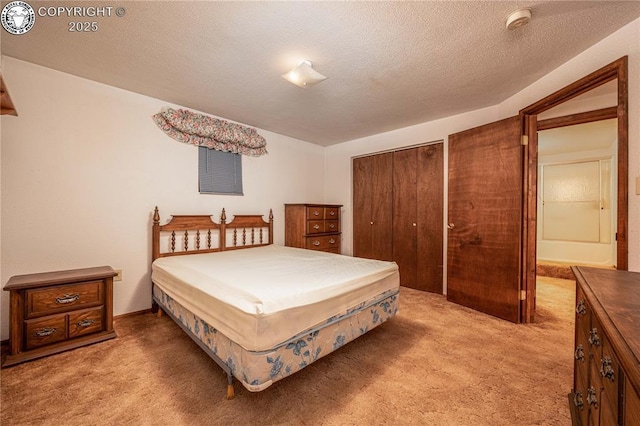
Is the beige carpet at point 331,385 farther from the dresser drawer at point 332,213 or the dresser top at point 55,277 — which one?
the dresser drawer at point 332,213

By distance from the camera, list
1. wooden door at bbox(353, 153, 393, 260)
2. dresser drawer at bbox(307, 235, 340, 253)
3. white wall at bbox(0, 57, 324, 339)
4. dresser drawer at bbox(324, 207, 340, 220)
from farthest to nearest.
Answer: dresser drawer at bbox(324, 207, 340, 220) < wooden door at bbox(353, 153, 393, 260) < dresser drawer at bbox(307, 235, 340, 253) < white wall at bbox(0, 57, 324, 339)

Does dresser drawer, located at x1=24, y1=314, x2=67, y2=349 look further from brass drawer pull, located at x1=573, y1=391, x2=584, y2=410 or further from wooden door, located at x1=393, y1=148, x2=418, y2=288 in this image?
wooden door, located at x1=393, y1=148, x2=418, y2=288

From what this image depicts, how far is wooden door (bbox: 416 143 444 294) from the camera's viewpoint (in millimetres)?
3551

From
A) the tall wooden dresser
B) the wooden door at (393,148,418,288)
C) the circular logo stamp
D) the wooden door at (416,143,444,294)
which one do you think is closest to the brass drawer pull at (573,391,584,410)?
the wooden door at (416,143,444,294)

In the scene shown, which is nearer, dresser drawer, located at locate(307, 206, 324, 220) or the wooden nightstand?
the wooden nightstand

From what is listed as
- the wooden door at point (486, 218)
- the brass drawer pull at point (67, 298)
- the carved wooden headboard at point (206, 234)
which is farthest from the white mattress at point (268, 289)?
the wooden door at point (486, 218)

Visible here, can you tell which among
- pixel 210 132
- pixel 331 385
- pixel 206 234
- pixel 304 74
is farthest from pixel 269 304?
pixel 210 132

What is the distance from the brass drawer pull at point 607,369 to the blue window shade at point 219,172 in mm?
3536

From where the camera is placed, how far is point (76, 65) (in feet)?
7.27

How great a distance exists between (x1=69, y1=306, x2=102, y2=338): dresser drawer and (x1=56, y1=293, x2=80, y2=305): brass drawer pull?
0.10 metres

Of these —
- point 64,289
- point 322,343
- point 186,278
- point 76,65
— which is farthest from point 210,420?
point 76,65

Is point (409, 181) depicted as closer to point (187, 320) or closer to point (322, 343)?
point (322, 343)

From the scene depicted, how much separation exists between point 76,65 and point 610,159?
25.4 ft

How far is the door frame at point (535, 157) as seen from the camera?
1638 mm
